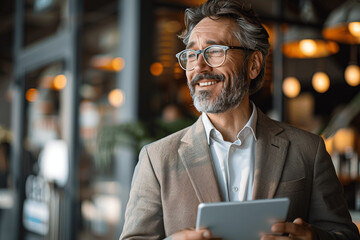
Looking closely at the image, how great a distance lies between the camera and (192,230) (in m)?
1.31

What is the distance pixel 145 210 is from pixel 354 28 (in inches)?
130

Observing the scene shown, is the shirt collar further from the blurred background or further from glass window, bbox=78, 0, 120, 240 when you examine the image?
glass window, bbox=78, 0, 120, 240

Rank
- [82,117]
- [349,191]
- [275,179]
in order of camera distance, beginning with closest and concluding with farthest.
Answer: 1. [275,179]
2. [349,191]
3. [82,117]

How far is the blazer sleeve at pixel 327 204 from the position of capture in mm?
1538

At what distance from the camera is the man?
150cm

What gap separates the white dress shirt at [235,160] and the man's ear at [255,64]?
0.15 m

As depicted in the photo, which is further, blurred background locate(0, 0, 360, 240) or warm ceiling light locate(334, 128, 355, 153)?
warm ceiling light locate(334, 128, 355, 153)

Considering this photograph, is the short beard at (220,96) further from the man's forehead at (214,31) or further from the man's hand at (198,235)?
the man's hand at (198,235)

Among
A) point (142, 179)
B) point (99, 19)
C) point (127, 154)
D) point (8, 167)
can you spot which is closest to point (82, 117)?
point (99, 19)

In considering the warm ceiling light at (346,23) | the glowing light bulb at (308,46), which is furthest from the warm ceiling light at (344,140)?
the warm ceiling light at (346,23)

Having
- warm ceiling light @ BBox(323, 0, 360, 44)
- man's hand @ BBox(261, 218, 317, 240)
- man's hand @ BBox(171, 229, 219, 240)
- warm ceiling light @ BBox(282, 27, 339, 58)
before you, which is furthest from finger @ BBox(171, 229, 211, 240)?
warm ceiling light @ BBox(282, 27, 339, 58)

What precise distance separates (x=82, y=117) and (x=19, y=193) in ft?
4.81

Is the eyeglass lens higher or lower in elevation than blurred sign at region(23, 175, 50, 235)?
higher

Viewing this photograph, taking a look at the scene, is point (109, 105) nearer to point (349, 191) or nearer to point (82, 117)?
point (82, 117)
